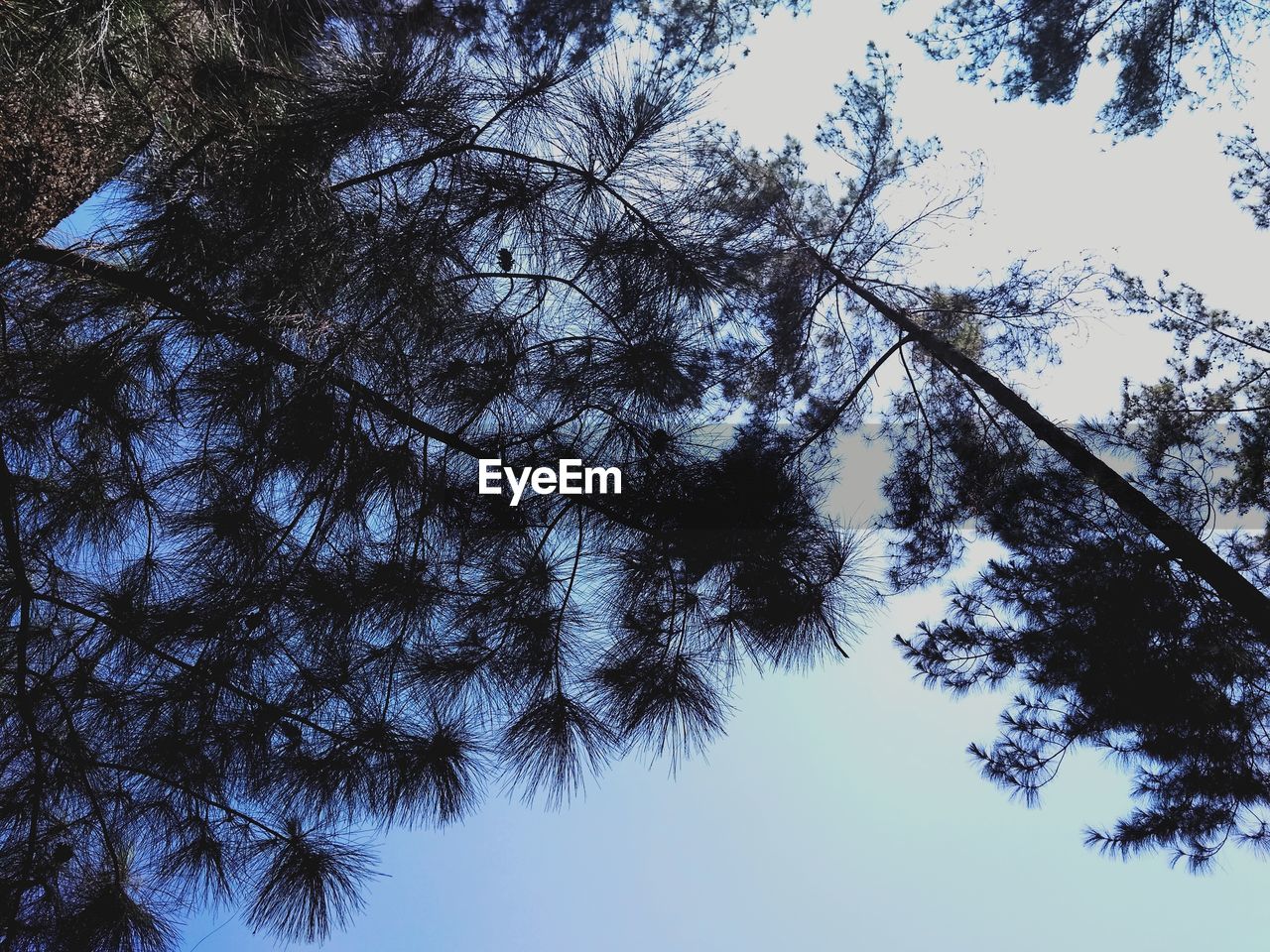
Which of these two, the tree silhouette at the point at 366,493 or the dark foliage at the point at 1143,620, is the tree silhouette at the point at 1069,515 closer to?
the dark foliage at the point at 1143,620

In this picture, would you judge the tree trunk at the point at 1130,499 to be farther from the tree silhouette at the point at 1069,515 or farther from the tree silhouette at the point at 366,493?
the tree silhouette at the point at 366,493

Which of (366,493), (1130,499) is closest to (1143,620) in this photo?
(1130,499)

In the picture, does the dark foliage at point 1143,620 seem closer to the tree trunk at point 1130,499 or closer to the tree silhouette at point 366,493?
the tree trunk at point 1130,499

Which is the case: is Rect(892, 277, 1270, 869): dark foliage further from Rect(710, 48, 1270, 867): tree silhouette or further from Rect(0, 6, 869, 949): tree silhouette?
Rect(0, 6, 869, 949): tree silhouette

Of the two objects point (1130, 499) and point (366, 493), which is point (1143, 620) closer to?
point (1130, 499)

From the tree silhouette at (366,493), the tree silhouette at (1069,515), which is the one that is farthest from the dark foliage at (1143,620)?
the tree silhouette at (366,493)

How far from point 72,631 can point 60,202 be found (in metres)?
0.95

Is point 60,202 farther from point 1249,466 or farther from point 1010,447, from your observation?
point 1249,466

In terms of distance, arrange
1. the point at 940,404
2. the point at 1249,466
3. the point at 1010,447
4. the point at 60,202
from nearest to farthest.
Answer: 1. the point at 60,202
2. the point at 1249,466
3. the point at 1010,447
4. the point at 940,404

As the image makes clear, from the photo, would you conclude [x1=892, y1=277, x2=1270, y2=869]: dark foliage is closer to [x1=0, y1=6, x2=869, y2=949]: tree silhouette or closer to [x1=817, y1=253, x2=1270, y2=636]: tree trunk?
[x1=817, y1=253, x2=1270, y2=636]: tree trunk

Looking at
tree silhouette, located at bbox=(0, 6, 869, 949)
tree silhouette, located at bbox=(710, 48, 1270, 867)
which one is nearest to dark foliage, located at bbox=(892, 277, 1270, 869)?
tree silhouette, located at bbox=(710, 48, 1270, 867)

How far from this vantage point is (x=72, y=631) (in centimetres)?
178

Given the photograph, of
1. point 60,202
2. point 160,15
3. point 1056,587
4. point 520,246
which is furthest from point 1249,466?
point 60,202

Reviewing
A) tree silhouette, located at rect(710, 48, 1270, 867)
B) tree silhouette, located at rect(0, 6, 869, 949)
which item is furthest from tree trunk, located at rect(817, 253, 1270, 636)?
tree silhouette, located at rect(0, 6, 869, 949)
